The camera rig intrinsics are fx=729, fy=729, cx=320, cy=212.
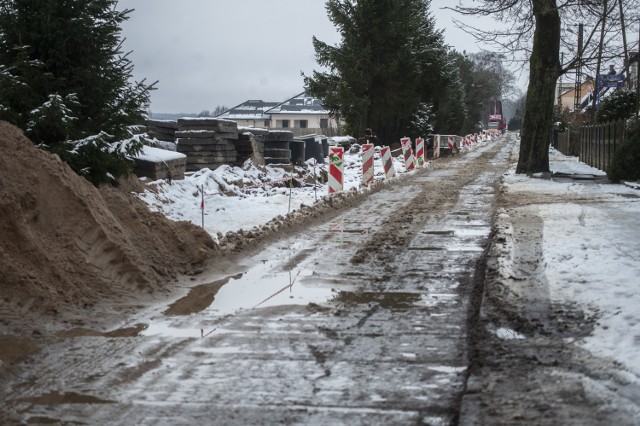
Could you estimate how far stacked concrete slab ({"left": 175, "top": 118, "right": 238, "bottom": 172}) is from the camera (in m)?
19.2

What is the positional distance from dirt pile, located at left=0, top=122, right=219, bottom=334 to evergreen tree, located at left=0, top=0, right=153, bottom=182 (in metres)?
2.25

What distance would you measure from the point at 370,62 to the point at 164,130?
54.3 ft

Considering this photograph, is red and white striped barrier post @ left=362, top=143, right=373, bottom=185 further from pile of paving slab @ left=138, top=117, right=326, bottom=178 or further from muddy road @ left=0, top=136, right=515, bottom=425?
muddy road @ left=0, top=136, right=515, bottom=425

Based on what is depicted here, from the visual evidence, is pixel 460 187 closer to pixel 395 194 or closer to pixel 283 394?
pixel 395 194

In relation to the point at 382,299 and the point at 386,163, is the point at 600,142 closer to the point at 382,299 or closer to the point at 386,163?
the point at 386,163

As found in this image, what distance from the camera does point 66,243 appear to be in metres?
7.50

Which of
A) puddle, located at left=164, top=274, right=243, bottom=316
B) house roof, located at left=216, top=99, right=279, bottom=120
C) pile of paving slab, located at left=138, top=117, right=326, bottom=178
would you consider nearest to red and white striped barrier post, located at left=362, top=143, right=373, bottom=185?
pile of paving slab, located at left=138, top=117, right=326, bottom=178

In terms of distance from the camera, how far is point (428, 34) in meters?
41.9

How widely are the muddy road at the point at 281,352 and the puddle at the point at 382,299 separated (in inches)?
0.7

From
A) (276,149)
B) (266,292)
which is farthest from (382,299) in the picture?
(276,149)

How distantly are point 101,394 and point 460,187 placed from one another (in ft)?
54.5

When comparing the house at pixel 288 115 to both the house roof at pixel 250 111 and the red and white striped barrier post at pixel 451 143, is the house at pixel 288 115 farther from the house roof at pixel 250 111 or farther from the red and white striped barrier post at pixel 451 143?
the red and white striped barrier post at pixel 451 143

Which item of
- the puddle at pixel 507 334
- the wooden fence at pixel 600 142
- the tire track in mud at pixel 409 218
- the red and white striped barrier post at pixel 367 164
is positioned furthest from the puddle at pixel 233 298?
the wooden fence at pixel 600 142

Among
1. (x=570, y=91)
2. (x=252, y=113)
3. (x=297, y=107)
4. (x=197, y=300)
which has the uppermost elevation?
(x=570, y=91)
